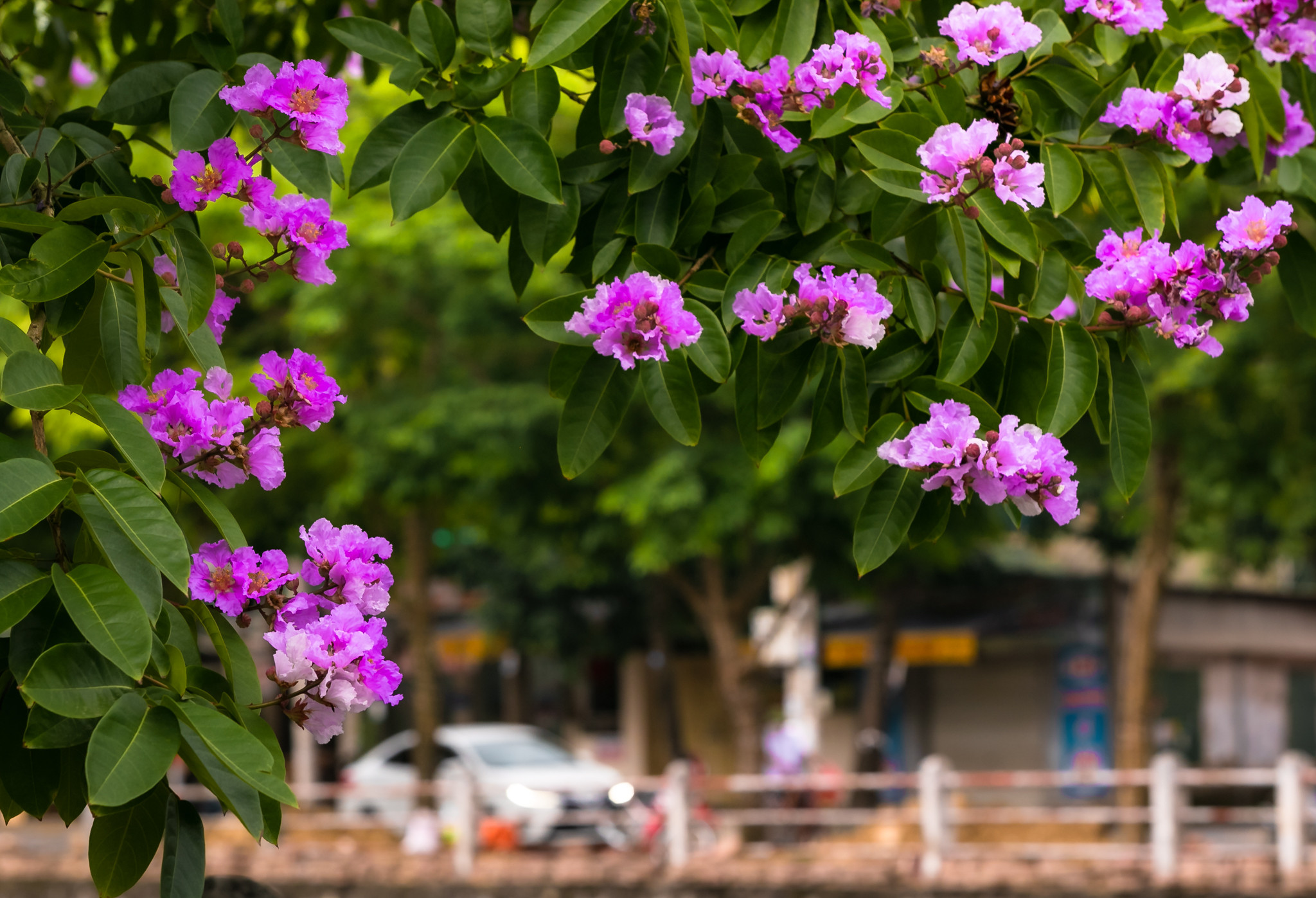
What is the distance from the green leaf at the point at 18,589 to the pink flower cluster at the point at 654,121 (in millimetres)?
1110

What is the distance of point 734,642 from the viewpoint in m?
16.8

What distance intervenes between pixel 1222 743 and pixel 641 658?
8.93 meters

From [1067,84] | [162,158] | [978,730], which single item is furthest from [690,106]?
[978,730]

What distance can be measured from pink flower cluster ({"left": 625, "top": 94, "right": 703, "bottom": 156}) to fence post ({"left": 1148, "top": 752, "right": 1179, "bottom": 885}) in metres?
10.0

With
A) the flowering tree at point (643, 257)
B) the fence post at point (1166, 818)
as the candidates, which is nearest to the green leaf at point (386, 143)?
the flowering tree at point (643, 257)

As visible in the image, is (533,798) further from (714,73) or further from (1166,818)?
(714,73)

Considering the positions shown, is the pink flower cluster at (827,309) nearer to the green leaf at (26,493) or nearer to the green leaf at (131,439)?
the green leaf at (131,439)

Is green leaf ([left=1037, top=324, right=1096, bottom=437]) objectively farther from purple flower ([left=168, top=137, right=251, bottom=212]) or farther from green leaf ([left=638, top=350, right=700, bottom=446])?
purple flower ([left=168, top=137, right=251, bottom=212])

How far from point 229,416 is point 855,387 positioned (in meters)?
0.93

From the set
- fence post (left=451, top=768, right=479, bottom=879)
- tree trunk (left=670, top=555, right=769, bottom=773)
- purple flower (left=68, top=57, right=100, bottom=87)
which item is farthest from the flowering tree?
tree trunk (left=670, top=555, right=769, bottom=773)

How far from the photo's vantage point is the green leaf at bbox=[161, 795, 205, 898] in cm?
189

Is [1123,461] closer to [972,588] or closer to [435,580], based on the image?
[972,588]

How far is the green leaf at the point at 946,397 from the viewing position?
2.26 metres

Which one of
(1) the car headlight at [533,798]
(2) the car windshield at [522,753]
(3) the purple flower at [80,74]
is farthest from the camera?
(2) the car windshield at [522,753]
